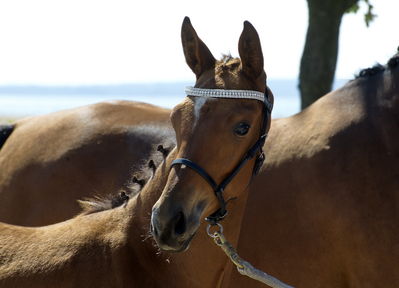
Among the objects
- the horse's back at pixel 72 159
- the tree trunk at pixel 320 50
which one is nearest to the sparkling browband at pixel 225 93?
the horse's back at pixel 72 159

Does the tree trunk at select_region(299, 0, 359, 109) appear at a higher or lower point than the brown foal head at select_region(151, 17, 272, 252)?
lower

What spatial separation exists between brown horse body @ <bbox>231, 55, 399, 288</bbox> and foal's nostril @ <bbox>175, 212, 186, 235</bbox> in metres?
1.42

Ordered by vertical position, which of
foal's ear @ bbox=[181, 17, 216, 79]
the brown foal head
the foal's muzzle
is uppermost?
foal's ear @ bbox=[181, 17, 216, 79]

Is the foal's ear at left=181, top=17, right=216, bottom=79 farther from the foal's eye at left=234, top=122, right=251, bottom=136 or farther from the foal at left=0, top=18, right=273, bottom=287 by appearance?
the foal's eye at left=234, top=122, right=251, bottom=136

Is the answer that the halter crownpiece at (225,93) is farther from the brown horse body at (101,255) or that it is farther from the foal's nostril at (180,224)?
the foal's nostril at (180,224)

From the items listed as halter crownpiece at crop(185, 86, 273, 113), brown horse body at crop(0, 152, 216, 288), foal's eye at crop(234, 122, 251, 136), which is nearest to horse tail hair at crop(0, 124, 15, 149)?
brown horse body at crop(0, 152, 216, 288)

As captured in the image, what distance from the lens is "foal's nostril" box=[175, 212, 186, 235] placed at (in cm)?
283

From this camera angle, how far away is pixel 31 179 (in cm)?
519

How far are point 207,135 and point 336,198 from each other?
4.49 ft

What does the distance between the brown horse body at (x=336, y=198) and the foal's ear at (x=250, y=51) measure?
1.14m

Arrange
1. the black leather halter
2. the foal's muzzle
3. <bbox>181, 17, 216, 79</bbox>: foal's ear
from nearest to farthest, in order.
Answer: the foal's muzzle
the black leather halter
<bbox>181, 17, 216, 79</bbox>: foal's ear

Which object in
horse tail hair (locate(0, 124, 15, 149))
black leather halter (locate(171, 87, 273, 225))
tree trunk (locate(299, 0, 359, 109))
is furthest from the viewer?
tree trunk (locate(299, 0, 359, 109))

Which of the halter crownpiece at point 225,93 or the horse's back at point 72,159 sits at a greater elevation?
the halter crownpiece at point 225,93

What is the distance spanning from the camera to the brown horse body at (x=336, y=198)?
397 cm
